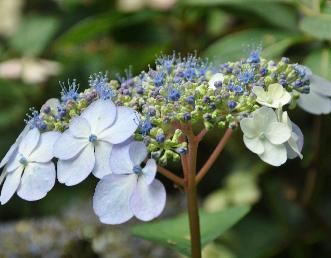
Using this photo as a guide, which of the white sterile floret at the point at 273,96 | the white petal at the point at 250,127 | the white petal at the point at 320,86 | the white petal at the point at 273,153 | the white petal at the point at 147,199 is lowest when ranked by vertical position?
the white petal at the point at 147,199

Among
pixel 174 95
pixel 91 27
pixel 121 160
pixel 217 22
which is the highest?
pixel 217 22

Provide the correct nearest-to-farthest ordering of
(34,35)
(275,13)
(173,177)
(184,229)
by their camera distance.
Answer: (173,177)
(184,229)
(275,13)
(34,35)

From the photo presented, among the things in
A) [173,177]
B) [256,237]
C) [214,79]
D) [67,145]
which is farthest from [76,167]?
[256,237]

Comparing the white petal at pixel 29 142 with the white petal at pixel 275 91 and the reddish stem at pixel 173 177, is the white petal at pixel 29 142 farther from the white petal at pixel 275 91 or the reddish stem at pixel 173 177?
the white petal at pixel 275 91

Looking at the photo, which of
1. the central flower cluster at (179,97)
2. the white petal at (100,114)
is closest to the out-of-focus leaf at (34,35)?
the central flower cluster at (179,97)

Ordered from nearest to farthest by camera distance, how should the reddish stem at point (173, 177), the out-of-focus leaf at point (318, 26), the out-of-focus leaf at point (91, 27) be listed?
the reddish stem at point (173, 177) < the out-of-focus leaf at point (318, 26) < the out-of-focus leaf at point (91, 27)

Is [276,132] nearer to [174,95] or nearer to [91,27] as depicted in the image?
[174,95]

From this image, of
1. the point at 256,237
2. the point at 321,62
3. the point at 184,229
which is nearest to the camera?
the point at 184,229
